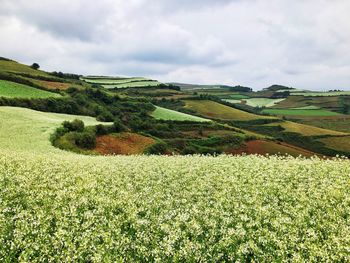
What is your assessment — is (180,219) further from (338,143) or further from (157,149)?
(338,143)

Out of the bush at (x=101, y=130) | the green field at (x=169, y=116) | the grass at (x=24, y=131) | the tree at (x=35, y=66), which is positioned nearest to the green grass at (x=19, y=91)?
the grass at (x=24, y=131)

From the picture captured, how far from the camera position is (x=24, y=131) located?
59250 millimetres

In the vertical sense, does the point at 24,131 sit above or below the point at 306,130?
above

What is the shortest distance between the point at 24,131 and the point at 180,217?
5324cm

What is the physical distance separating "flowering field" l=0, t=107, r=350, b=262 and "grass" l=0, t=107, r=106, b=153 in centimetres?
2871

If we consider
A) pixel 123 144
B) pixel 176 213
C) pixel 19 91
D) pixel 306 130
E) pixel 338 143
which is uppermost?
pixel 176 213

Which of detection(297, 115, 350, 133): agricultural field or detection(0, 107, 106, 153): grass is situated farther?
detection(297, 115, 350, 133): agricultural field

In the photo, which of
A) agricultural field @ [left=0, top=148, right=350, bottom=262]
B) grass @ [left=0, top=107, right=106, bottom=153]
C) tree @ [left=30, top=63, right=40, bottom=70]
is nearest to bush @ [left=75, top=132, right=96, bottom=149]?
grass @ [left=0, top=107, right=106, bottom=153]

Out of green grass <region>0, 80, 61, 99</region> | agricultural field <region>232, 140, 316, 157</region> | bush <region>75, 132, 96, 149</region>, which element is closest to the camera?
bush <region>75, 132, 96, 149</region>

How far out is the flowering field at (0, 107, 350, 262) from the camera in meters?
10.1

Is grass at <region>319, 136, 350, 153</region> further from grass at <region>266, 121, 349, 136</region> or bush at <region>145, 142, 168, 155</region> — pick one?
bush at <region>145, 142, 168, 155</region>

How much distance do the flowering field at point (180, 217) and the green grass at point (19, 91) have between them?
81.9m

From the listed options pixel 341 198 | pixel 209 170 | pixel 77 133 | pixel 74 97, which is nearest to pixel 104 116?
pixel 74 97

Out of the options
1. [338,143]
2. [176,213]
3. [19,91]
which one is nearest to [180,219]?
[176,213]
